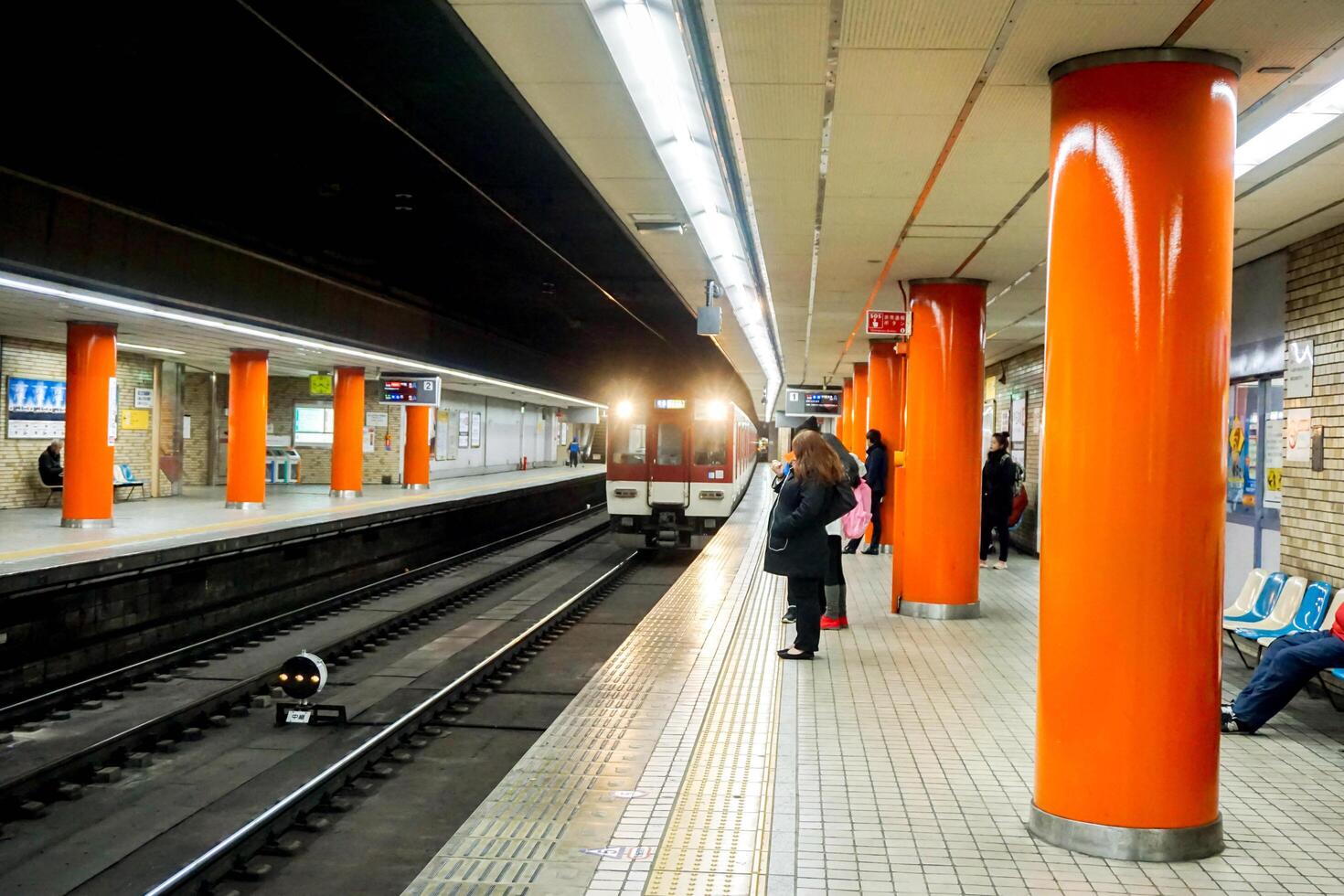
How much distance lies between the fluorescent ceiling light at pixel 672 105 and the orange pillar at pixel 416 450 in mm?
17794

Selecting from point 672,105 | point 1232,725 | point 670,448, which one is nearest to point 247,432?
point 670,448

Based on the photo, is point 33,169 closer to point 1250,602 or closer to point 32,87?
point 32,87

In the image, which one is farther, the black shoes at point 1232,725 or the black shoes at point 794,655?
the black shoes at point 794,655

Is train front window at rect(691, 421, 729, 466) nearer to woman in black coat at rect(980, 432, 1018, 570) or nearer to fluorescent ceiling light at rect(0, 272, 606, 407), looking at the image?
woman in black coat at rect(980, 432, 1018, 570)

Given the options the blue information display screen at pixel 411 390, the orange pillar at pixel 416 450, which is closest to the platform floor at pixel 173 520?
the orange pillar at pixel 416 450

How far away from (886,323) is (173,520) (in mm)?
11392

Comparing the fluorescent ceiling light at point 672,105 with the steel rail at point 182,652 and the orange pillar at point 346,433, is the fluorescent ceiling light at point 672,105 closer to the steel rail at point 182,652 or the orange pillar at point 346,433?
the steel rail at point 182,652

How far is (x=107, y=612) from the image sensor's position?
35.8ft

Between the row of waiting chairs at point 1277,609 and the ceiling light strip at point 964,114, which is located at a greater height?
the ceiling light strip at point 964,114

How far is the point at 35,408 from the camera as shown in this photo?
1817 cm

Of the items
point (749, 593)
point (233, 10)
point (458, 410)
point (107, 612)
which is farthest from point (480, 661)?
point (458, 410)

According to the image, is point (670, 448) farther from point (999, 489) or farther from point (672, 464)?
point (999, 489)

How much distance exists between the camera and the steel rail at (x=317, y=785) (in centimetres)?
491

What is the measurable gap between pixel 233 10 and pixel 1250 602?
7960mm
